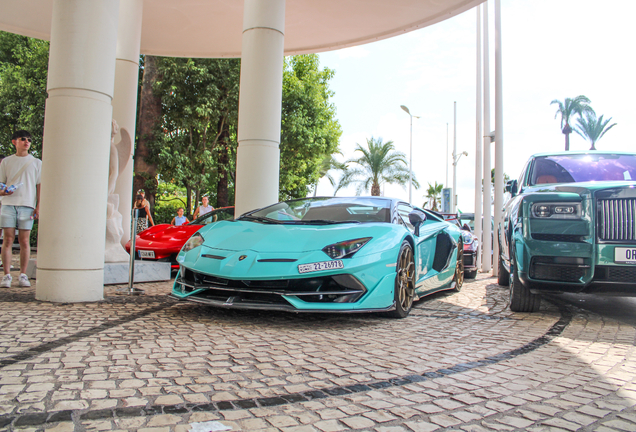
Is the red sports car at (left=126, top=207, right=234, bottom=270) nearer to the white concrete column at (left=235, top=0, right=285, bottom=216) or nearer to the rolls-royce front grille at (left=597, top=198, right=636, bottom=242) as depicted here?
the white concrete column at (left=235, top=0, right=285, bottom=216)

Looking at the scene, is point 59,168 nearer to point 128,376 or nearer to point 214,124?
point 128,376

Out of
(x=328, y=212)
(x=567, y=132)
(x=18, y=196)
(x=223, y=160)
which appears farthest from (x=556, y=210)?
(x=567, y=132)

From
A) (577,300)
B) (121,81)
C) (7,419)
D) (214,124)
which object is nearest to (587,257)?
(577,300)

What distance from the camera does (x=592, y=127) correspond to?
40.5 metres

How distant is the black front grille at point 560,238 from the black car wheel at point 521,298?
58cm

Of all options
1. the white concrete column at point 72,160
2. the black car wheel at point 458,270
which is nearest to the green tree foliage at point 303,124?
the black car wheel at point 458,270

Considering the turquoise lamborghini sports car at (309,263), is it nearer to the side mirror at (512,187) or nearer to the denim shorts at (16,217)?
the side mirror at (512,187)

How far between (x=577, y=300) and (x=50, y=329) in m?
6.22

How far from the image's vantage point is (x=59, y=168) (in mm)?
4840

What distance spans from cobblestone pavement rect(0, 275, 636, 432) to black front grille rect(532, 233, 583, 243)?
81cm

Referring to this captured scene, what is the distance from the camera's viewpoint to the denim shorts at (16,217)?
548 cm

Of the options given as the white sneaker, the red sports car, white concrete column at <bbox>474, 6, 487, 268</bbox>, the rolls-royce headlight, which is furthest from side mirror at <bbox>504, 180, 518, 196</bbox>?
the white sneaker

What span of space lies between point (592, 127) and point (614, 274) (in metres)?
42.9

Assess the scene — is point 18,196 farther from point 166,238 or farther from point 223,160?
point 223,160
